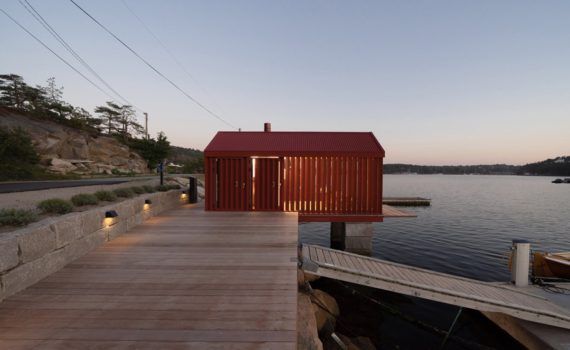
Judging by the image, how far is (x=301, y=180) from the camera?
366 inches

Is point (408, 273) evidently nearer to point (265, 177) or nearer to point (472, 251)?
point (265, 177)

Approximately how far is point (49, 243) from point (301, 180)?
6894mm

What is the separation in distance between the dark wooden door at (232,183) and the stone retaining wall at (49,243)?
336 centimetres

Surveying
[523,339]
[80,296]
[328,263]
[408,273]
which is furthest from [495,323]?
[80,296]

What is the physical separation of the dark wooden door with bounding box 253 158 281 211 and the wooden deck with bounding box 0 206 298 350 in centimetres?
373

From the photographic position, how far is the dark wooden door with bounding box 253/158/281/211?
30.5ft

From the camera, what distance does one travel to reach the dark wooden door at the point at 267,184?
9305 mm

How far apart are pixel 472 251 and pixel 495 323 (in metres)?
8.71

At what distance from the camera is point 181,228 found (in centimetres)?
685

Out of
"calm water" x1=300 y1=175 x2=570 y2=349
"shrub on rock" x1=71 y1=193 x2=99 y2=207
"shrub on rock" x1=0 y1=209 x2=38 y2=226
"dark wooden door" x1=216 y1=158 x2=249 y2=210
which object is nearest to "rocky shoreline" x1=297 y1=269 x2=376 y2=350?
"calm water" x1=300 y1=175 x2=570 y2=349

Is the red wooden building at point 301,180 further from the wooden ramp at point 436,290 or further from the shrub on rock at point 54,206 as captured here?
the shrub on rock at point 54,206

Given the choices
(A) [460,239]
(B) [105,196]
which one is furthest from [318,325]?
(A) [460,239]

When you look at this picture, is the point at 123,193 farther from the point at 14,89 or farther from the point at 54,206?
the point at 14,89

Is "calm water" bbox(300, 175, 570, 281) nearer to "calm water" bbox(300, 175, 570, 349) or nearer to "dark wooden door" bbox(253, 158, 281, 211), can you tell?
"calm water" bbox(300, 175, 570, 349)
